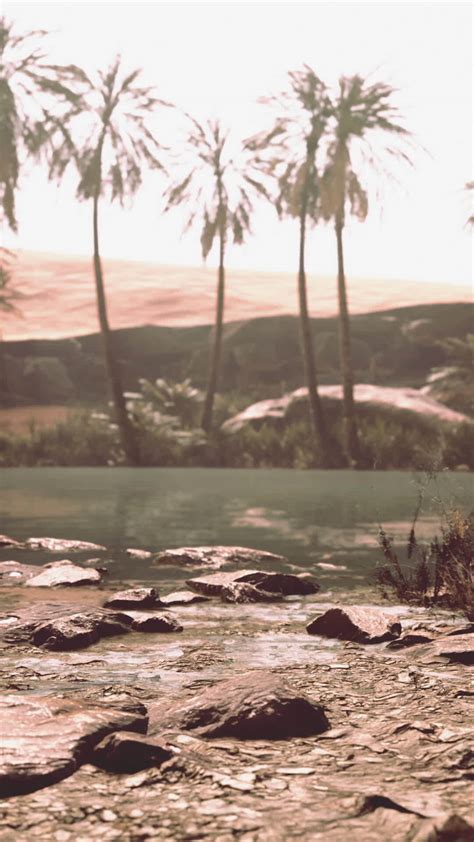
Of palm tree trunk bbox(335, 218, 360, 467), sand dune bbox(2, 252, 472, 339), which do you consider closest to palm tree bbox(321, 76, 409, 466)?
palm tree trunk bbox(335, 218, 360, 467)

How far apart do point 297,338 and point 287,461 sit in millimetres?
14636

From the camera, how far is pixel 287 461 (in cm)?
3778

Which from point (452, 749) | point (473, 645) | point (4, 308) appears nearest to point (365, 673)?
point (473, 645)

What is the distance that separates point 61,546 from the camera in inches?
611

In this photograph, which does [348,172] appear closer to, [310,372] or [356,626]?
[310,372]

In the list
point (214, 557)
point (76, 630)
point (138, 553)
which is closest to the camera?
point (76, 630)

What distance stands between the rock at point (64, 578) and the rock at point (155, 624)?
9.34ft

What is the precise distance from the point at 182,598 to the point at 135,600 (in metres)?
0.63

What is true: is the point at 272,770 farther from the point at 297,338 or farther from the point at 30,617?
the point at 297,338

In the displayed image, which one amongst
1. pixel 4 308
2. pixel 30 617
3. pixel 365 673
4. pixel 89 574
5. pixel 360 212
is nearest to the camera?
pixel 365 673

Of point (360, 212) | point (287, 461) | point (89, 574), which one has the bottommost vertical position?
point (287, 461)

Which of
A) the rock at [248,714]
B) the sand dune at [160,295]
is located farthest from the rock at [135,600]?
the sand dune at [160,295]

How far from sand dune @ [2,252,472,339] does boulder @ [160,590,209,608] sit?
143 ft

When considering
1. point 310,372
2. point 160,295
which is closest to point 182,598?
point 310,372
